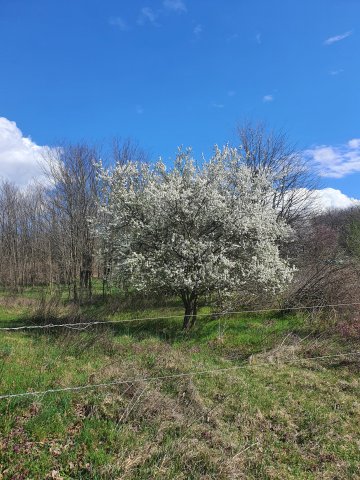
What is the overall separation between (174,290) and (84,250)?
1476 centimetres

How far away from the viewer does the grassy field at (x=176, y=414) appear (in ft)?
→ 13.5

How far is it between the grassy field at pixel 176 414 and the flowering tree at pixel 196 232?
3.10m

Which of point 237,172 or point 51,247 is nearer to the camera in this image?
point 237,172

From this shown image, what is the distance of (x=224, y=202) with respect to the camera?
12031mm

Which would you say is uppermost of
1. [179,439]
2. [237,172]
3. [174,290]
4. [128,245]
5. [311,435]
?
[237,172]

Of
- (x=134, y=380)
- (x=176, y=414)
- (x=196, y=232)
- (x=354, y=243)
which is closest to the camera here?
(x=176, y=414)

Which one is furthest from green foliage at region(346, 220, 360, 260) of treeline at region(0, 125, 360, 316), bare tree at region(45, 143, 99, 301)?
bare tree at region(45, 143, 99, 301)

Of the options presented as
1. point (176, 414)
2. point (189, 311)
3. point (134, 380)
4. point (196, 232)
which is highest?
point (196, 232)

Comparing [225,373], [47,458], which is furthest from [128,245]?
[47,458]

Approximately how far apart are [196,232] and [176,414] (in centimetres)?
750

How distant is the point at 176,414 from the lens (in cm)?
510

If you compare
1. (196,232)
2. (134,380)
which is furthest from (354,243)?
(134,380)

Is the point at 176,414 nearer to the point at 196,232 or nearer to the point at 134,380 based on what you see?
the point at 134,380

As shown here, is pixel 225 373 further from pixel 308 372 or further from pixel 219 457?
pixel 219 457
